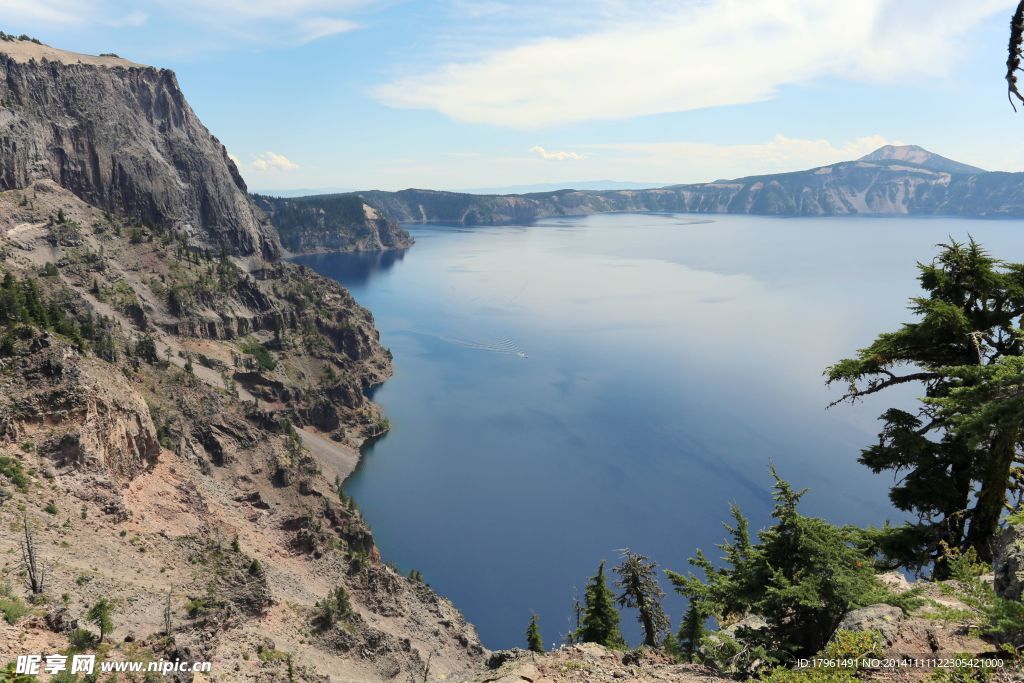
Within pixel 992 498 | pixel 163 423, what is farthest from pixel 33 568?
pixel 992 498

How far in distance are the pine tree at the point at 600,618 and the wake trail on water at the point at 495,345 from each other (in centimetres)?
12785

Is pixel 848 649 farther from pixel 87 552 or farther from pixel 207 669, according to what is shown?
pixel 87 552

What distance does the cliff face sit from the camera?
135 metres

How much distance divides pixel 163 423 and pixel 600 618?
6085 centimetres

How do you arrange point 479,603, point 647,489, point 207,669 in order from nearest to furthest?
1. point 207,669
2. point 479,603
3. point 647,489

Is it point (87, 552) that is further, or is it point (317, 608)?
point (317, 608)

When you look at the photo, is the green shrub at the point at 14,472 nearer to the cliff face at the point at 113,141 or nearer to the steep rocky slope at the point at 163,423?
the steep rocky slope at the point at 163,423

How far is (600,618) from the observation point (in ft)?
157

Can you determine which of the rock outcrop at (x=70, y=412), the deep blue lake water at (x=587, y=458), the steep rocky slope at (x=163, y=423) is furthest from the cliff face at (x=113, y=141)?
the rock outcrop at (x=70, y=412)

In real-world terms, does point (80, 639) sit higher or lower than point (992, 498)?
lower

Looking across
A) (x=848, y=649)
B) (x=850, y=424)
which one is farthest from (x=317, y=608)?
(x=850, y=424)

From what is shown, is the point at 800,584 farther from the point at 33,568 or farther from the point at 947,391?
the point at 33,568

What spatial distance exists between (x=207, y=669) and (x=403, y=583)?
43.1m

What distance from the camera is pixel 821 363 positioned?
154m
